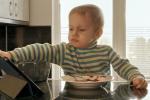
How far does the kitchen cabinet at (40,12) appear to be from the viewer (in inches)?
A: 96.8

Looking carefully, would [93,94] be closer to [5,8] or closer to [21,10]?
[5,8]

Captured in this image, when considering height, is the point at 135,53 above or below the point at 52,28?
below

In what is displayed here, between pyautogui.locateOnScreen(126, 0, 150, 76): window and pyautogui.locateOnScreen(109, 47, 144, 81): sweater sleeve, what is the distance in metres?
1.43

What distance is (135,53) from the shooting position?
102 inches

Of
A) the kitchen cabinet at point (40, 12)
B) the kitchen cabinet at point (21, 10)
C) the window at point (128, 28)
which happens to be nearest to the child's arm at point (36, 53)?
the kitchen cabinet at point (21, 10)

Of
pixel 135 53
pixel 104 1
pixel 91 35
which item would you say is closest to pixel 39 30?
pixel 104 1

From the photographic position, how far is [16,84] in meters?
0.74

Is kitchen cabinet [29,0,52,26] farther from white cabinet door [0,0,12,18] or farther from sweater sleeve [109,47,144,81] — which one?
sweater sleeve [109,47,144,81]

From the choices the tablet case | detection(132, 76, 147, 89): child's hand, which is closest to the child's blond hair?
detection(132, 76, 147, 89): child's hand

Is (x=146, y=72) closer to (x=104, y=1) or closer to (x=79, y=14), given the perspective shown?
(x=104, y=1)

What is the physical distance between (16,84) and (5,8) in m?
1.20

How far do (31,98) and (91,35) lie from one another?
2.00 ft

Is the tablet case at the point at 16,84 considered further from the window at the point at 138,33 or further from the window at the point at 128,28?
the window at the point at 138,33

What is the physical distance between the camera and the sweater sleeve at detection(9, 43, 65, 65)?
0.99 metres
